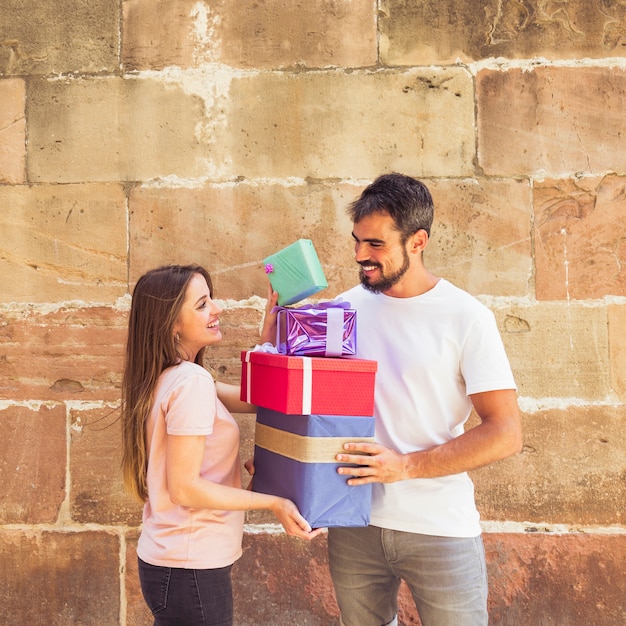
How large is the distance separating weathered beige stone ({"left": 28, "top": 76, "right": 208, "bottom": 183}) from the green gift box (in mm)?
1015

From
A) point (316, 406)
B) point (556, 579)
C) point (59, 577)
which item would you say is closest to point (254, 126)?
point (316, 406)

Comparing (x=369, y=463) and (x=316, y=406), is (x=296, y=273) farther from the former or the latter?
(x=369, y=463)

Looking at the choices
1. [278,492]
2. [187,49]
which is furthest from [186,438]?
[187,49]

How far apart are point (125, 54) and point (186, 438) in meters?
1.96

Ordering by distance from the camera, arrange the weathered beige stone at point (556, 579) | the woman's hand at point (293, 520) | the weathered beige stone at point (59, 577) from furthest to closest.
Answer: the weathered beige stone at point (59, 577) → the weathered beige stone at point (556, 579) → the woman's hand at point (293, 520)

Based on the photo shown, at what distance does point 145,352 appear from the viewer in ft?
6.70

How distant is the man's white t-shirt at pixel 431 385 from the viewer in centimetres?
201

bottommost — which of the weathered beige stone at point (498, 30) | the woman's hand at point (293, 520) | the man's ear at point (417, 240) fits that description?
the woman's hand at point (293, 520)

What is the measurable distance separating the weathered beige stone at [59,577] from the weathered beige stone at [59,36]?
2071mm

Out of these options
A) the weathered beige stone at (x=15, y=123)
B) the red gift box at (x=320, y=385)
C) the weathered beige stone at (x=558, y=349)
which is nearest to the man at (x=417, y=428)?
the red gift box at (x=320, y=385)

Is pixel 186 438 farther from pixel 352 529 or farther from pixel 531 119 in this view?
pixel 531 119

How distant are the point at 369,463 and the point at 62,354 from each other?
1717 millimetres

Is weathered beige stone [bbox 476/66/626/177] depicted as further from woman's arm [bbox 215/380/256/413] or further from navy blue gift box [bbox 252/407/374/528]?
navy blue gift box [bbox 252/407/374/528]

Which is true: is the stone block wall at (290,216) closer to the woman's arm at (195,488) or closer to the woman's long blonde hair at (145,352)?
the woman's long blonde hair at (145,352)
